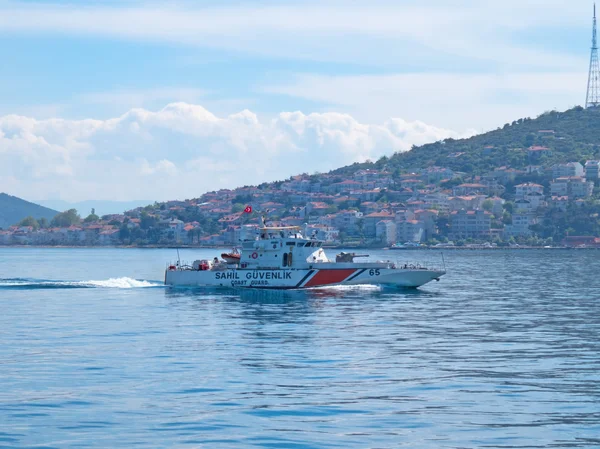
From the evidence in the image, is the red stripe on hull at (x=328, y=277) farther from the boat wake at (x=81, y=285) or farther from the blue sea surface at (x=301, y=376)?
the boat wake at (x=81, y=285)

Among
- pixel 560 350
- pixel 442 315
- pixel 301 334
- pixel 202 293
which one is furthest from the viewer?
pixel 202 293

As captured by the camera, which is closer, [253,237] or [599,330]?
[599,330]

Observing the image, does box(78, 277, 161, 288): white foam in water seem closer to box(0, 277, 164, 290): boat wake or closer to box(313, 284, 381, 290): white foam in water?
box(0, 277, 164, 290): boat wake

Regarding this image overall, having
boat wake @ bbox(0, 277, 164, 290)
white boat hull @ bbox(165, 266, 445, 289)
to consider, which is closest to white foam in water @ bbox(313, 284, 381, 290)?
white boat hull @ bbox(165, 266, 445, 289)

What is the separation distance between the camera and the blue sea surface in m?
24.5

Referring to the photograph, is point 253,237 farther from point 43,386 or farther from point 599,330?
point 43,386

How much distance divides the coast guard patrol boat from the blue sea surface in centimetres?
1269

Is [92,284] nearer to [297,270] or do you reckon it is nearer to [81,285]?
[81,285]

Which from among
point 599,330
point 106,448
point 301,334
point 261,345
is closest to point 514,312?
point 599,330

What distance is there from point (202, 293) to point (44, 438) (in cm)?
4810

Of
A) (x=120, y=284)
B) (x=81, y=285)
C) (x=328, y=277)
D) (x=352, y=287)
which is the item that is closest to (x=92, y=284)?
(x=81, y=285)

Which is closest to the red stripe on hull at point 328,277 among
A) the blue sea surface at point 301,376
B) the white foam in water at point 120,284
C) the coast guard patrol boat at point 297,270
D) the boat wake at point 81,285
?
the coast guard patrol boat at point 297,270

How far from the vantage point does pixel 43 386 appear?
99.9 ft

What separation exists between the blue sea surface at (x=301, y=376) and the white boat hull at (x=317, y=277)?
491 inches
